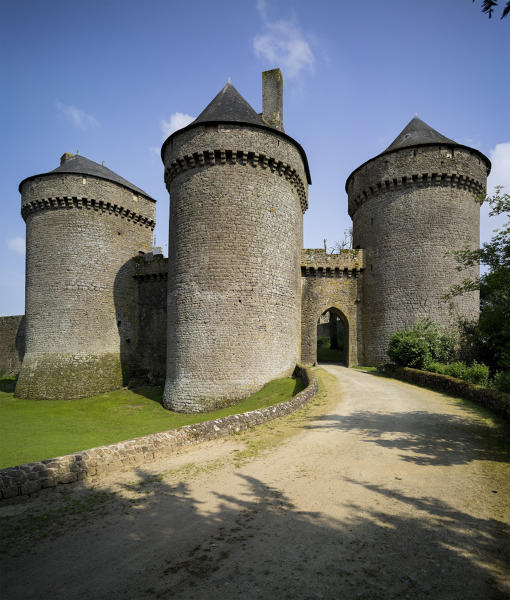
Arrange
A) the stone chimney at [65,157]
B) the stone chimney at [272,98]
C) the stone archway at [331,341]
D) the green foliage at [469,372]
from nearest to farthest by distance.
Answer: the green foliage at [469,372]
the stone chimney at [272,98]
the stone chimney at [65,157]
the stone archway at [331,341]

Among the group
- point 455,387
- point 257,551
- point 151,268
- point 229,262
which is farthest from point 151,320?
point 257,551

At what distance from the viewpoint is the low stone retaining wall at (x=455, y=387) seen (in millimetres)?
9648

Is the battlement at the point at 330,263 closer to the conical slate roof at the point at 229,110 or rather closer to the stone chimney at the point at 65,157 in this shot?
the conical slate roof at the point at 229,110

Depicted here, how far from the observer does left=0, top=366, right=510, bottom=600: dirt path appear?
3.39 meters

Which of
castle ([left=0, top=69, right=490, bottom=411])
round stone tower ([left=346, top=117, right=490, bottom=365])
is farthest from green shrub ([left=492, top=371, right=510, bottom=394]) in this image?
round stone tower ([left=346, top=117, right=490, bottom=365])

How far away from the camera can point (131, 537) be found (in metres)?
4.32

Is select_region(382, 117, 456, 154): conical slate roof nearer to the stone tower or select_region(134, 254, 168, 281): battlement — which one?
the stone tower

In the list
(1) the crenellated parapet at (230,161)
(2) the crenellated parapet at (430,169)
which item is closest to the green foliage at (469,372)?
(2) the crenellated parapet at (430,169)

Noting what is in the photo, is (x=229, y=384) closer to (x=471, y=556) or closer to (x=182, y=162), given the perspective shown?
(x=182, y=162)

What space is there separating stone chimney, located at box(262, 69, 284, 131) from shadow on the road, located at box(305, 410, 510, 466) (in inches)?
582

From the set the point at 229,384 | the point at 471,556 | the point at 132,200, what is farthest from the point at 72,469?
the point at 132,200

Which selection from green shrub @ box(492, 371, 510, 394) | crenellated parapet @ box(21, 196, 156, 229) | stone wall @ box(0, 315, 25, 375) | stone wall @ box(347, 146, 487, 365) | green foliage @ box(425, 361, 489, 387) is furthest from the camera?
stone wall @ box(0, 315, 25, 375)

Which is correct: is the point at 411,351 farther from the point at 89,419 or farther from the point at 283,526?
the point at 89,419

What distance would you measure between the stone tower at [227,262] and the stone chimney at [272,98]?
1.94 m
